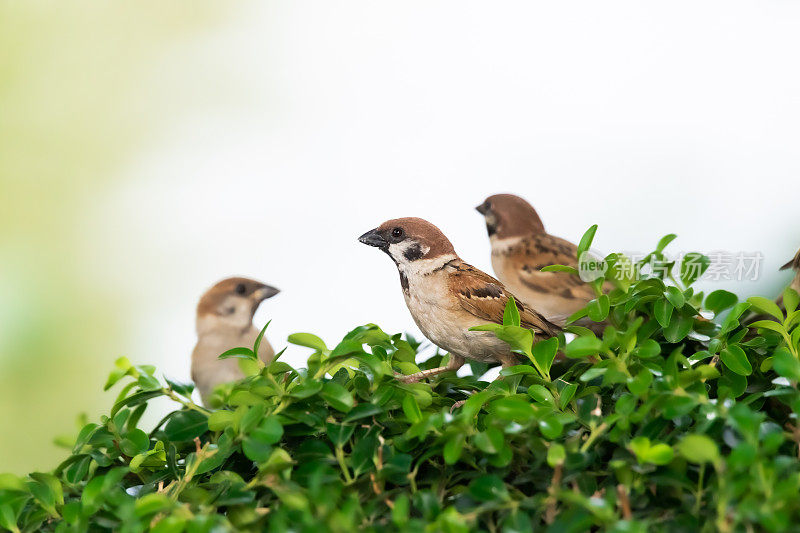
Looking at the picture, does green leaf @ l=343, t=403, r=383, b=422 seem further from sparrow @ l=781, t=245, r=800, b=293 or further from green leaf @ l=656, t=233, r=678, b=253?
sparrow @ l=781, t=245, r=800, b=293

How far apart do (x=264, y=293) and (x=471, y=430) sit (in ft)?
2.44

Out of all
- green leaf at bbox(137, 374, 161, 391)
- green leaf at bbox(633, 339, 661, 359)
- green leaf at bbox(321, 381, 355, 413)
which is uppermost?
green leaf at bbox(137, 374, 161, 391)

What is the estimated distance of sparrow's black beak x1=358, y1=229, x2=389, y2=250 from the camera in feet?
3.31

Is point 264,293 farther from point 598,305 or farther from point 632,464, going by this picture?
point 632,464

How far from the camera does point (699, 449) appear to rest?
570 millimetres

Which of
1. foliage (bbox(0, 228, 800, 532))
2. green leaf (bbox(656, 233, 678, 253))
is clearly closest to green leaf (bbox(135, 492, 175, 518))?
foliage (bbox(0, 228, 800, 532))

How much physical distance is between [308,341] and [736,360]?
425 millimetres

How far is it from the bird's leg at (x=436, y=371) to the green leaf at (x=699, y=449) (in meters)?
0.34

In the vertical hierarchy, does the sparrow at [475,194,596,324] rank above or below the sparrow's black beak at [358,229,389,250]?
below

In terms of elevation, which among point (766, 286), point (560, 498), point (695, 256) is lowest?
point (766, 286)

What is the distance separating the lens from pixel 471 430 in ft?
2.23

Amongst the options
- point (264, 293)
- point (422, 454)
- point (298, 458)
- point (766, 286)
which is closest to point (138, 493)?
Answer: point (298, 458)

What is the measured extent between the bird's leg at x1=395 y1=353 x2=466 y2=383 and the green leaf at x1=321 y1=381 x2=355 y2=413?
0.14 meters

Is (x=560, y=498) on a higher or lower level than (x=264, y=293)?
lower
